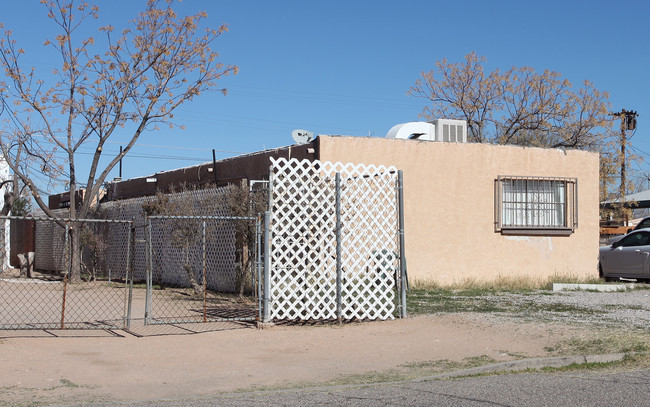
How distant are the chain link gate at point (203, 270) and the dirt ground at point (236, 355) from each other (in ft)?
5.67

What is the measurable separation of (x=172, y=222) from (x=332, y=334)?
6328mm

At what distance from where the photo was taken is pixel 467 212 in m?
16.8

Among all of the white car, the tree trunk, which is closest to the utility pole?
the white car

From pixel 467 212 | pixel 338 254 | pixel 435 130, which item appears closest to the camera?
pixel 338 254

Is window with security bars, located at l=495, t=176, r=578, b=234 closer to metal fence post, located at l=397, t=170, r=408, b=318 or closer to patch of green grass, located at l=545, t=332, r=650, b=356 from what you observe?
metal fence post, located at l=397, t=170, r=408, b=318

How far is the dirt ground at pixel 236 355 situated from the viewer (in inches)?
286

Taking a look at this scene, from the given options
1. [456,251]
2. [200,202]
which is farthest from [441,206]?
[200,202]

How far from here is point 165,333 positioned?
33.6 ft

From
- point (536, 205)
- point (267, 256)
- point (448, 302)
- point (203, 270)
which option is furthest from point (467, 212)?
point (267, 256)

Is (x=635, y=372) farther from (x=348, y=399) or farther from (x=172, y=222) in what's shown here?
(x=172, y=222)

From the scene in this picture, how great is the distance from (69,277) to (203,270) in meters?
8.27

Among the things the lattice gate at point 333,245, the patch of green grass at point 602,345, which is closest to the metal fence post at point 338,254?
the lattice gate at point 333,245

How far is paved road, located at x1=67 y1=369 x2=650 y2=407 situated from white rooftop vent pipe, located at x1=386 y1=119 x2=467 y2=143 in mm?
10680

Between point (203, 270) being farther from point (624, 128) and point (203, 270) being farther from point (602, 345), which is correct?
point (624, 128)
